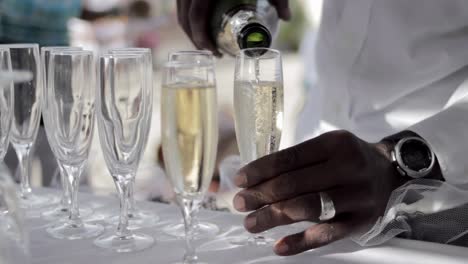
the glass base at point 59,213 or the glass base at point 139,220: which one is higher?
the glass base at point 59,213

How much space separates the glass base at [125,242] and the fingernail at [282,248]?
213 millimetres

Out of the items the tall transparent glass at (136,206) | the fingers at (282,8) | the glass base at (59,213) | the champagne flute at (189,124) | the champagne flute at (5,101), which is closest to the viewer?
the champagne flute at (189,124)

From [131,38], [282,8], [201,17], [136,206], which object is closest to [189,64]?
[136,206]

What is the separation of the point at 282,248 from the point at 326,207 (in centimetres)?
10

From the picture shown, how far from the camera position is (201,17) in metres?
1.59

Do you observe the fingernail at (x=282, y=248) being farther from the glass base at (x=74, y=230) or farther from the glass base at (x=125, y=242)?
the glass base at (x=74, y=230)

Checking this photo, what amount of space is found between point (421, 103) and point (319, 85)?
377mm

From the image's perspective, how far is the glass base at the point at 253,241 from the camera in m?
1.12

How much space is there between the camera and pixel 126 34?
6262 millimetres

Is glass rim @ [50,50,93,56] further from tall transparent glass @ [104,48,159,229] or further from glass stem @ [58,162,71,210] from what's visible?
glass stem @ [58,162,71,210]

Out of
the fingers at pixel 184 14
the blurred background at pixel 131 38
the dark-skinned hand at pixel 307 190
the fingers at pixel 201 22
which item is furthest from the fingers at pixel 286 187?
the fingers at pixel 184 14

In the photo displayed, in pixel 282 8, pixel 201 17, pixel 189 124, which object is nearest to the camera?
pixel 189 124

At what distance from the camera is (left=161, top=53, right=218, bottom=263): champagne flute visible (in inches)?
36.0

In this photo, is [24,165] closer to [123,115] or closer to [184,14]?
[123,115]
